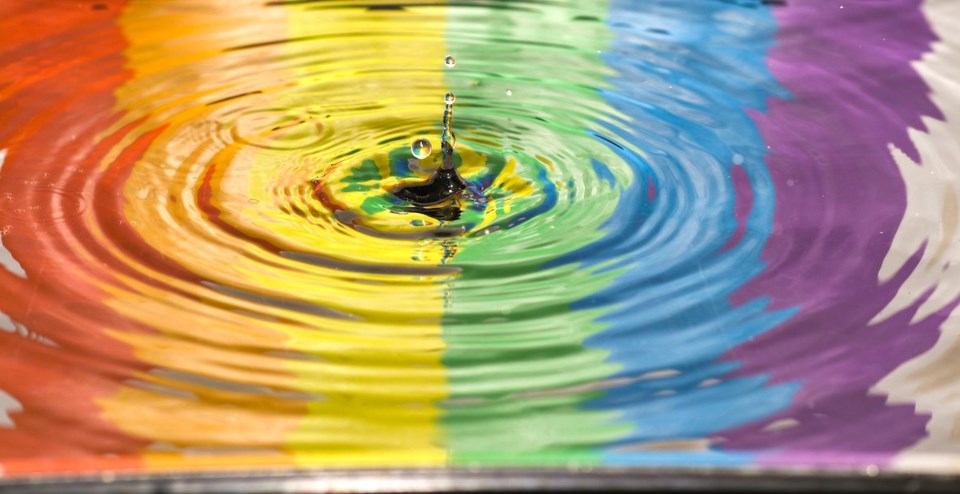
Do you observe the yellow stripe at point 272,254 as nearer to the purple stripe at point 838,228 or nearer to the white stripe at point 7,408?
the white stripe at point 7,408

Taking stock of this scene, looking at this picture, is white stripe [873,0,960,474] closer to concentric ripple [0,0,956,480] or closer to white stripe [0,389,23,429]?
concentric ripple [0,0,956,480]

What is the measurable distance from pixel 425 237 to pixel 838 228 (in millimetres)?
307

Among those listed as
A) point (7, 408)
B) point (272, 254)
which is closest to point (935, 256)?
point (272, 254)

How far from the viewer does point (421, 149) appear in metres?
0.94

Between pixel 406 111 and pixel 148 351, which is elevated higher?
pixel 406 111

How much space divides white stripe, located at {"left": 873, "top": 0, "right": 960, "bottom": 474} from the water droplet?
38 cm

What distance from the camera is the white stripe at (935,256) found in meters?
0.59

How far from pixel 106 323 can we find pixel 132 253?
9 cm

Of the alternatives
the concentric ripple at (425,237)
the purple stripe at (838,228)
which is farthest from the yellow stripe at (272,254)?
the purple stripe at (838,228)

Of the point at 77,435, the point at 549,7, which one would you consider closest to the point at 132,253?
the point at 77,435

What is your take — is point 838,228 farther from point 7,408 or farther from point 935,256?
point 7,408

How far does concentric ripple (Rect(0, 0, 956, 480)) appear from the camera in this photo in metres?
0.58

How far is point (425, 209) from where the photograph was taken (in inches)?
33.4

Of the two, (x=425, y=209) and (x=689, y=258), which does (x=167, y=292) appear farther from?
(x=689, y=258)
